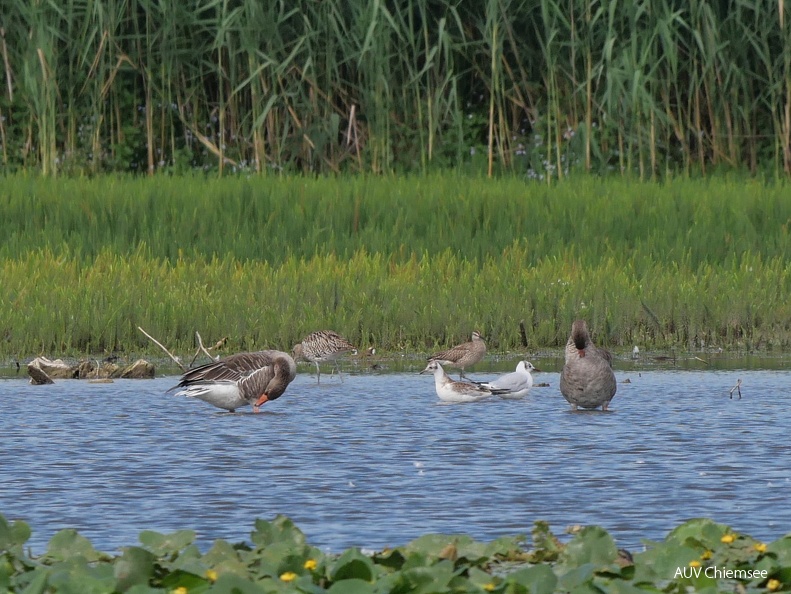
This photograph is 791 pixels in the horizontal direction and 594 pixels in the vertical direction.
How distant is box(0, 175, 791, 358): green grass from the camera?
11.8 meters

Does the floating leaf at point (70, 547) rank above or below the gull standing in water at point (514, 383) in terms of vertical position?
below

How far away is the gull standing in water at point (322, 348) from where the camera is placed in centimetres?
1073

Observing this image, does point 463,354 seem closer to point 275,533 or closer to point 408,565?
point 275,533

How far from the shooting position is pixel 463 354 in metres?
10.7

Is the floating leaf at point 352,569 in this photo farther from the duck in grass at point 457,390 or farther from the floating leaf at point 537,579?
the duck in grass at point 457,390

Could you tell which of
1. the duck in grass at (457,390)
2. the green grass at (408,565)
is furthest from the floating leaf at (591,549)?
the duck in grass at (457,390)

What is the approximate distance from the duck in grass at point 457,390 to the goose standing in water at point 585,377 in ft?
1.80

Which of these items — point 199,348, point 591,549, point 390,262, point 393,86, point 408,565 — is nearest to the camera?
point 408,565

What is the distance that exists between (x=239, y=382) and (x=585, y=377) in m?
1.88

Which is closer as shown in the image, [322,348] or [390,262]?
[322,348]

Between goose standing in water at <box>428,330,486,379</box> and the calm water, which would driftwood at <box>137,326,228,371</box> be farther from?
goose standing in water at <box>428,330,486,379</box>

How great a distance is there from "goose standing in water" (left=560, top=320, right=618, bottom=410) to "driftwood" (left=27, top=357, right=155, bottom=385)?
287cm

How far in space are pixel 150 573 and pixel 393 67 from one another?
1436 cm

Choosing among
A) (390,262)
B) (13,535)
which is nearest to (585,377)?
(13,535)
